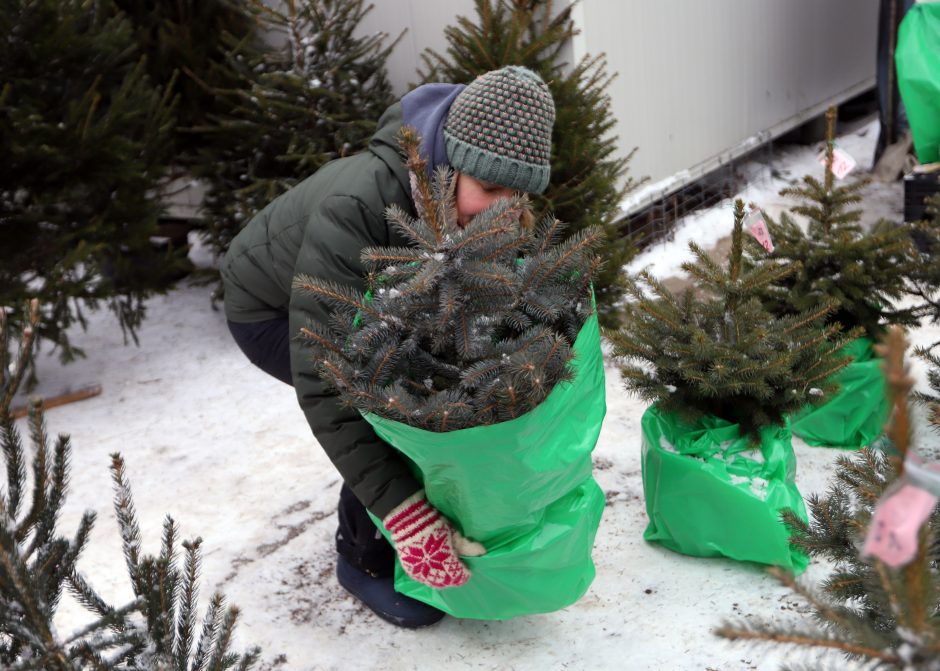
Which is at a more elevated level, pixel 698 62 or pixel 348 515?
pixel 698 62

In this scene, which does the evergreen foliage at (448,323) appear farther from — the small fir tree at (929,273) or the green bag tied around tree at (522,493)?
the small fir tree at (929,273)

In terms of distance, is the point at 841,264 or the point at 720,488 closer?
the point at 720,488

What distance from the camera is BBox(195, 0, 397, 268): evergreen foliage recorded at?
4.46 m

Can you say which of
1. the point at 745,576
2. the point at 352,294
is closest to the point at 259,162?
the point at 352,294

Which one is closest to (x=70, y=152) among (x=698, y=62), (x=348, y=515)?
(x=348, y=515)

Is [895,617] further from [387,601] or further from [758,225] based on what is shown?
[758,225]

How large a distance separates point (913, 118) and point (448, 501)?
5.47 metres

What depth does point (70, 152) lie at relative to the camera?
13.4ft

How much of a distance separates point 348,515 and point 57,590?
4.27ft

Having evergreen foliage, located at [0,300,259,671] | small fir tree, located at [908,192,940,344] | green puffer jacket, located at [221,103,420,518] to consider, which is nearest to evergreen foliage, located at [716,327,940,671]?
evergreen foliage, located at [0,300,259,671]

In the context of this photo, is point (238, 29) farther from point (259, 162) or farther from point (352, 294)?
point (352, 294)

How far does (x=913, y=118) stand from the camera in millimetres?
6160

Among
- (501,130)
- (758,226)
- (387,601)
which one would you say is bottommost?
(387,601)

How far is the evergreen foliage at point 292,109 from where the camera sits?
175 inches
